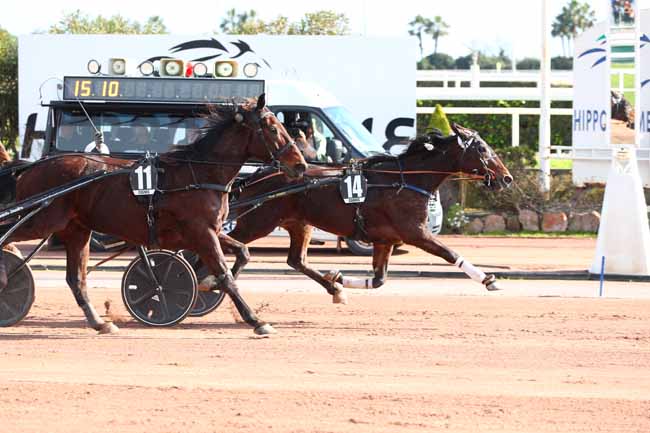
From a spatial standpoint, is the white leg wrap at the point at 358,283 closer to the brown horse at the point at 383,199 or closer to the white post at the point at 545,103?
the brown horse at the point at 383,199

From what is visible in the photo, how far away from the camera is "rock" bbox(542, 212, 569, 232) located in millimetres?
22219

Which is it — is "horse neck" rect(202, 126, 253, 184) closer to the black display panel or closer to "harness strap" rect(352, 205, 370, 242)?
"harness strap" rect(352, 205, 370, 242)

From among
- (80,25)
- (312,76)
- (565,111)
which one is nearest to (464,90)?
(565,111)

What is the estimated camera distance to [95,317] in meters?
10.9

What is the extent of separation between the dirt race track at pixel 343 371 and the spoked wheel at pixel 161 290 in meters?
0.18

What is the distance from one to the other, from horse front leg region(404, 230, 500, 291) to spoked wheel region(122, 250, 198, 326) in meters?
2.33

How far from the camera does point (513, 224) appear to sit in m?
22.4

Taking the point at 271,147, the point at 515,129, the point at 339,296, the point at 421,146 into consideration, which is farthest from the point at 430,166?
the point at 515,129

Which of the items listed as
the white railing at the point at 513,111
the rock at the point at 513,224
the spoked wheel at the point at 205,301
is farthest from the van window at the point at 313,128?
the white railing at the point at 513,111

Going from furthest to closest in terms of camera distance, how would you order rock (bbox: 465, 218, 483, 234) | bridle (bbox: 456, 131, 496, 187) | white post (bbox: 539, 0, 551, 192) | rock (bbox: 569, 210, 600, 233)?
white post (bbox: 539, 0, 551, 192), rock (bbox: 465, 218, 483, 234), rock (bbox: 569, 210, 600, 233), bridle (bbox: 456, 131, 496, 187)

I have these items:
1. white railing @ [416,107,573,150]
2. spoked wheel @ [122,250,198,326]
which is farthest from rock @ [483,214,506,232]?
spoked wheel @ [122,250,198,326]

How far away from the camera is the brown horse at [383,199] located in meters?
12.3

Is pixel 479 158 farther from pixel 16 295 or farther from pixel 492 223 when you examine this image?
pixel 492 223

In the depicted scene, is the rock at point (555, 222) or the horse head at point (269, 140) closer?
the horse head at point (269, 140)
